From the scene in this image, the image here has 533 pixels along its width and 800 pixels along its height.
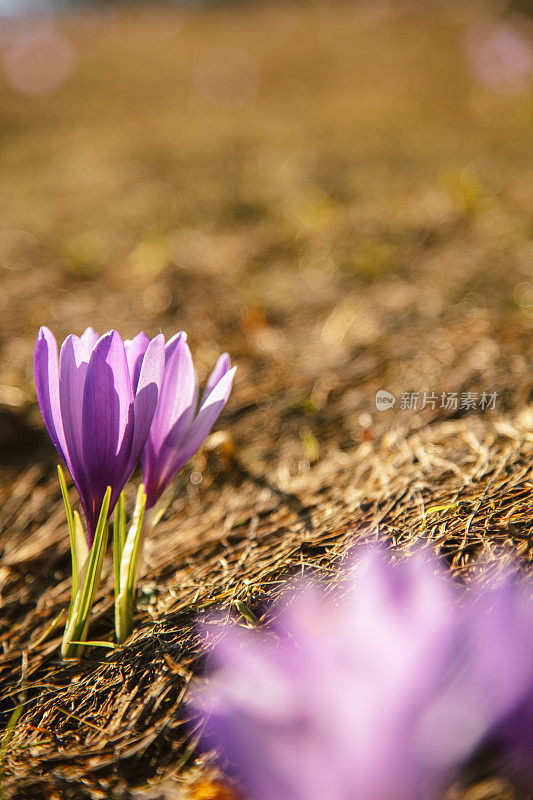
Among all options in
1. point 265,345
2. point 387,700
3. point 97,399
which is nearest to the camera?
point 387,700

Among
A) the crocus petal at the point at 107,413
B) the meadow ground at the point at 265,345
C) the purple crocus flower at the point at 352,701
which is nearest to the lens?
the purple crocus flower at the point at 352,701

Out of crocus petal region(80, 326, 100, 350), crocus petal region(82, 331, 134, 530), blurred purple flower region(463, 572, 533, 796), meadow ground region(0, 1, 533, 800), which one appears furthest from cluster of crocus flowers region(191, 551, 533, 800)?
crocus petal region(80, 326, 100, 350)

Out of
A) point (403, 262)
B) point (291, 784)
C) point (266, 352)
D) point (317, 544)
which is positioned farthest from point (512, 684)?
point (403, 262)

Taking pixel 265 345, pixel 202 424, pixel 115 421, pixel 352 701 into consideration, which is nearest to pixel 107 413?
pixel 115 421

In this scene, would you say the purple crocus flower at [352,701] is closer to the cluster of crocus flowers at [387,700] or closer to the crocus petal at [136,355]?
the cluster of crocus flowers at [387,700]

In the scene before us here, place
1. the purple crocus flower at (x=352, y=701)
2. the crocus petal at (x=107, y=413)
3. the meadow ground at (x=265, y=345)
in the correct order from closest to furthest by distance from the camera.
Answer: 1. the purple crocus flower at (x=352, y=701)
2. the crocus petal at (x=107, y=413)
3. the meadow ground at (x=265, y=345)

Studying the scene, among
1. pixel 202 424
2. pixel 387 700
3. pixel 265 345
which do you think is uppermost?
pixel 387 700

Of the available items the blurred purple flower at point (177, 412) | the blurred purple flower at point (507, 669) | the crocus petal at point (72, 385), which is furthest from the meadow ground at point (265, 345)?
the crocus petal at point (72, 385)

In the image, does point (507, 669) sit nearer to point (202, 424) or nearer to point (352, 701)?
point (352, 701)
